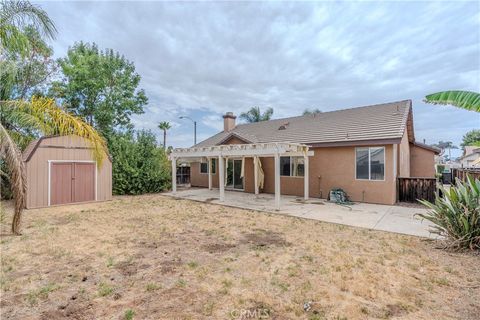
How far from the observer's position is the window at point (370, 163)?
35.1 ft

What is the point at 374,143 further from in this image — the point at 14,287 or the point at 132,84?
the point at 132,84

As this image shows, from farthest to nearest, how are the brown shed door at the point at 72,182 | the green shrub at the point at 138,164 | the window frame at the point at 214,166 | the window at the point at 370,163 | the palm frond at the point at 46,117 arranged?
the window frame at the point at 214,166
the green shrub at the point at 138,164
the brown shed door at the point at 72,182
the window at the point at 370,163
the palm frond at the point at 46,117

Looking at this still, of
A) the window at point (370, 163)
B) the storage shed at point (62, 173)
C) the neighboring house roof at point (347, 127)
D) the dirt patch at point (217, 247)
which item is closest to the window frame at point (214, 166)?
the neighboring house roof at point (347, 127)

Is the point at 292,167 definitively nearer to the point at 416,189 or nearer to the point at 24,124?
the point at 416,189

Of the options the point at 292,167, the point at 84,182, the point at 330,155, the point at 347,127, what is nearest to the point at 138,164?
the point at 84,182

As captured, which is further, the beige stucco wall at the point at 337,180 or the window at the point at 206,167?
the window at the point at 206,167

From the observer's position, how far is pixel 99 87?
17859 millimetres

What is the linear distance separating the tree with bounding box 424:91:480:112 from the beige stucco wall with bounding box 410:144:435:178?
40.9 feet

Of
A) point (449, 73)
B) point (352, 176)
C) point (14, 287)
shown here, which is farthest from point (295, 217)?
point (449, 73)

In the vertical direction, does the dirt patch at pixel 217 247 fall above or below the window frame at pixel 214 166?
below

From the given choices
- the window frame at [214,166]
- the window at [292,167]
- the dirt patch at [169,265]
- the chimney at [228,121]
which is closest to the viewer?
the dirt patch at [169,265]

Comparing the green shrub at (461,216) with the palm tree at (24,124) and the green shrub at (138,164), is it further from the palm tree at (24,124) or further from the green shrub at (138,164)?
the green shrub at (138,164)

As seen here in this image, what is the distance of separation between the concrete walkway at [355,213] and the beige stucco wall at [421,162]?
23.4 feet

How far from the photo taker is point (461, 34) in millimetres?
9180
